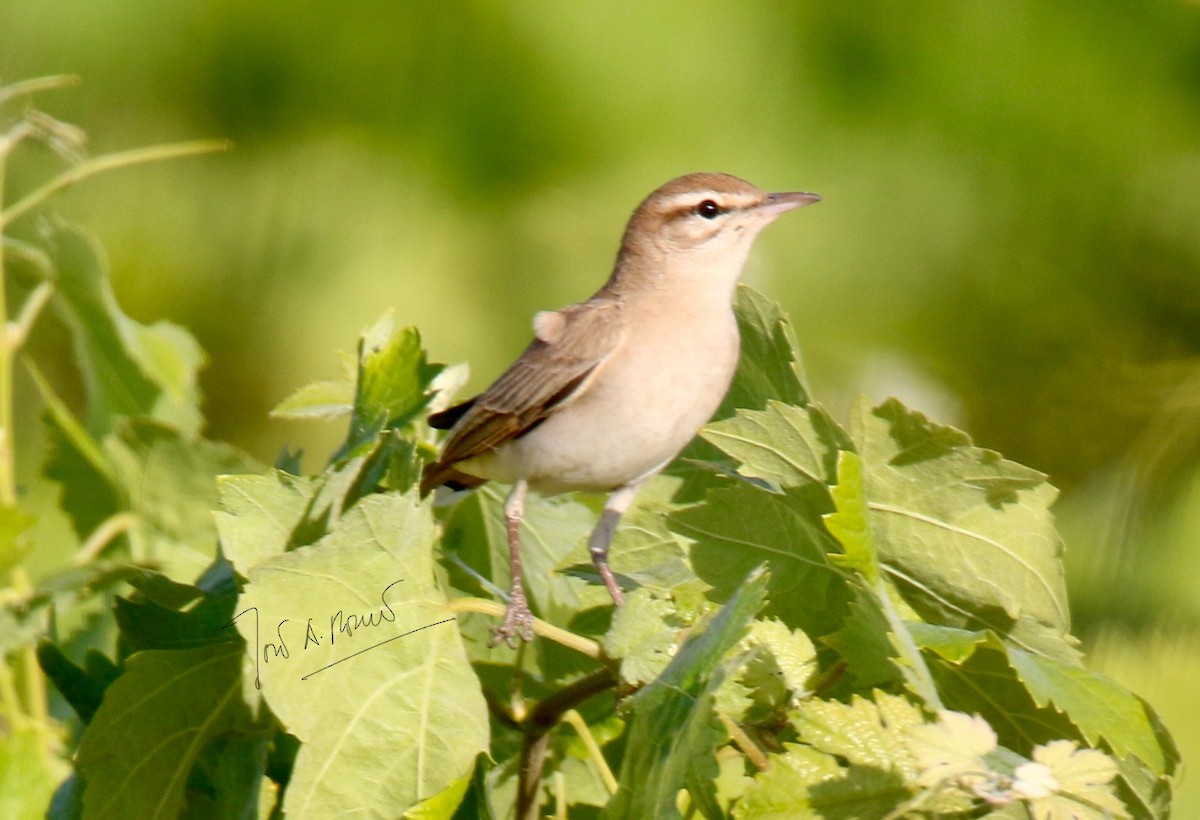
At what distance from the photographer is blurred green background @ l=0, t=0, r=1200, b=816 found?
1405 millimetres

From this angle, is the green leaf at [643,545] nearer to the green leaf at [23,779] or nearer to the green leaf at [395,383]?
the green leaf at [395,383]

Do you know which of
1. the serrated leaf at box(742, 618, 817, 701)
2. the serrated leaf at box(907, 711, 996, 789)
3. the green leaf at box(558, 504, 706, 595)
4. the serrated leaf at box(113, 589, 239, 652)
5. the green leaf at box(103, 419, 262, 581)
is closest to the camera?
the serrated leaf at box(907, 711, 996, 789)

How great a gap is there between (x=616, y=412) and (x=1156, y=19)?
0.74 metres

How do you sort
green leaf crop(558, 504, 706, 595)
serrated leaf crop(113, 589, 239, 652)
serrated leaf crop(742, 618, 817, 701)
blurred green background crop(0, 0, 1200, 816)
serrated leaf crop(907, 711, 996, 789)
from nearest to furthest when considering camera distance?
serrated leaf crop(907, 711, 996, 789) → serrated leaf crop(742, 618, 817, 701) → serrated leaf crop(113, 589, 239, 652) → green leaf crop(558, 504, 706, 595) → blurred green background crop(0, 0, 1200, 816)

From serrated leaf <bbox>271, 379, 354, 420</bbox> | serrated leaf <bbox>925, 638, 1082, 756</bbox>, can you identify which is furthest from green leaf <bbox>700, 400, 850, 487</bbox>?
serrated leaf <bbox>271, 379, 354, 420</bbox>

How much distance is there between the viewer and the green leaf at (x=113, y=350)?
42.6 inches

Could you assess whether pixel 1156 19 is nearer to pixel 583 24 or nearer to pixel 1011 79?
pixel 1011 79

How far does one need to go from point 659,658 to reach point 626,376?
1.92 ft

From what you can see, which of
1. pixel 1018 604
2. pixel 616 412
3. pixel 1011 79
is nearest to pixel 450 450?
pixel 616 412

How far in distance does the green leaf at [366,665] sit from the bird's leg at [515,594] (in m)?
0.07

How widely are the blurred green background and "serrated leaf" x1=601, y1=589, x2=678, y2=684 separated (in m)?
0.83

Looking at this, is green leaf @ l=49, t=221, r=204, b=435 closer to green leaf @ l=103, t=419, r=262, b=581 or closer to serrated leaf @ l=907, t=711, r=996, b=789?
green leaf @ l=103, t=419, r=262, b=581

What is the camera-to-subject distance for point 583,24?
1.42 meters

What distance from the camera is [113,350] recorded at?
3.78ft
